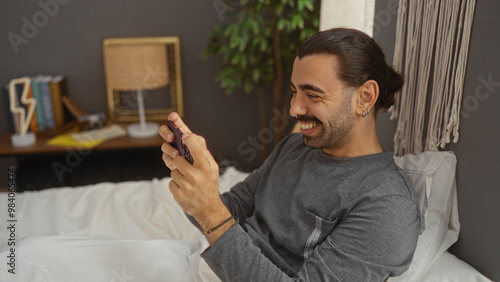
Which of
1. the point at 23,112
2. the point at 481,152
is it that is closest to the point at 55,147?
the point at 23,112

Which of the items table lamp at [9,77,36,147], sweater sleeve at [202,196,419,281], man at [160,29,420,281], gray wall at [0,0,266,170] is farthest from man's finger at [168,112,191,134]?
gray wall at [0,0,266,170]

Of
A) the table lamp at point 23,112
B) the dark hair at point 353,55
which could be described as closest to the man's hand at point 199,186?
the dark hair at point 353,55

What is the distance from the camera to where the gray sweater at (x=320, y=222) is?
960 mm

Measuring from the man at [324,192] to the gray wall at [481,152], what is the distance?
0.16m

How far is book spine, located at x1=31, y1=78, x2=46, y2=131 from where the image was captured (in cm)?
244

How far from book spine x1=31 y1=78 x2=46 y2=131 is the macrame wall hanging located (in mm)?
1891

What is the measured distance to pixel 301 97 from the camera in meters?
1.14

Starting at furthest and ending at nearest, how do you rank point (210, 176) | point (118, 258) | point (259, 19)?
point (259, 19) → point (118, 258) → point (210, 176)

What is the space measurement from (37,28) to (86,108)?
52 cm

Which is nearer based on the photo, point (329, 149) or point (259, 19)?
point (329, 149)

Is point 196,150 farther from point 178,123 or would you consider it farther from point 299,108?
point 299,108

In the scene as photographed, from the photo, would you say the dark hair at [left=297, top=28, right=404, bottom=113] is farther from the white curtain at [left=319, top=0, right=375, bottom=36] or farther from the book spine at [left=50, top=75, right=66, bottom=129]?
the book spine at [left=50, top=75, right=66, bottom=129]

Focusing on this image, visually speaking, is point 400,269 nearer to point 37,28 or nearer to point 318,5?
point 318,5

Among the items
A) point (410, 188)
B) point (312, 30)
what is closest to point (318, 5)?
point (312, 30)
